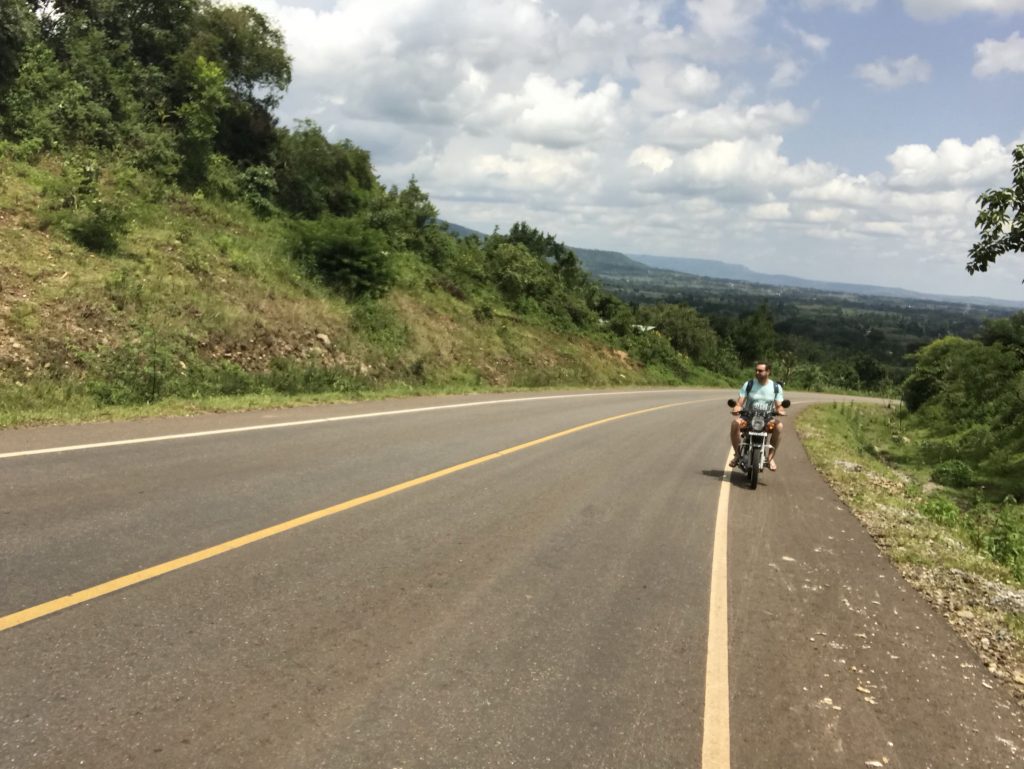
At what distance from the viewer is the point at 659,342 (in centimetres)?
5334

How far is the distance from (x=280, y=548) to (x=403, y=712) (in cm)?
253

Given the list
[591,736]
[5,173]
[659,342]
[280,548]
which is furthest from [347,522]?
[659,342]

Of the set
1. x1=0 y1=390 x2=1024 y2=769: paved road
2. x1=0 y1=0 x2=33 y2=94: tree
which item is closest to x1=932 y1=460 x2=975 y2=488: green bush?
x1=0 y1=390 x2=1024 y2=769: paved road

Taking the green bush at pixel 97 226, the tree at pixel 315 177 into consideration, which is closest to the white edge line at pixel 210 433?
the green bush at pixel 97 226

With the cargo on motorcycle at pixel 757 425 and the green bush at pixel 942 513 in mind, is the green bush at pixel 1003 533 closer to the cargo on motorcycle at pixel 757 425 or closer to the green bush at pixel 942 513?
the green bush at pixel 942 513

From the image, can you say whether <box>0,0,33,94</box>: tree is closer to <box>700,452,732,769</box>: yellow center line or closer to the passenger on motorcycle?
the passenger on motorcycle

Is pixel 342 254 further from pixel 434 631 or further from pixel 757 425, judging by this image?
pixel 434 631

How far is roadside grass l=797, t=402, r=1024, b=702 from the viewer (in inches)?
225

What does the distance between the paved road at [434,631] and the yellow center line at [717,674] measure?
0.02 m

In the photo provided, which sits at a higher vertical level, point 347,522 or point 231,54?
point 231,54

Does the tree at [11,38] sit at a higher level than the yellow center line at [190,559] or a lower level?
higher

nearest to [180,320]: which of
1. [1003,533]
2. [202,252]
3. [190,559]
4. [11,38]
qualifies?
[202,252]

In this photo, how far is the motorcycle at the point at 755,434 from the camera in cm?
1073

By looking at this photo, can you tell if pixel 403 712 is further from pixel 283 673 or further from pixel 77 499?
pixel 77 499
